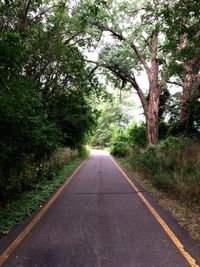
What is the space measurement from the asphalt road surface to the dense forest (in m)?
1.92

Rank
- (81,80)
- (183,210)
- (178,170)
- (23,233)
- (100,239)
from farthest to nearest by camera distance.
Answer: (81,80), (178,170), (183,210), (23,233), (100,239)

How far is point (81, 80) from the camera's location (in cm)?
2331

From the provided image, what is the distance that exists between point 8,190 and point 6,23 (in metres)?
7.94

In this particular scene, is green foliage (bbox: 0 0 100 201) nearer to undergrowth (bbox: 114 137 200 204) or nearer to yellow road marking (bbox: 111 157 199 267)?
yellow road marking (bbox: 111 157 199 267)

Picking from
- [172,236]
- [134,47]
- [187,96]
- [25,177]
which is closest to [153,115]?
[187,96]

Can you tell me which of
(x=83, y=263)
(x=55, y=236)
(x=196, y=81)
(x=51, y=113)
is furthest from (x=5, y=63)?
(x=196, y=81)

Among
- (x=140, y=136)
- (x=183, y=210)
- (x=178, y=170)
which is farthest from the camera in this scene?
(x=140, y=136)

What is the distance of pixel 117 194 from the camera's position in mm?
11781

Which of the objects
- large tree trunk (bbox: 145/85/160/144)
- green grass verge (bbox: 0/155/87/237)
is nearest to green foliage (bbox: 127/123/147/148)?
large tree trunk (bbox: 145/85/160/144)

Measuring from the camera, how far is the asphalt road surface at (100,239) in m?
5.27

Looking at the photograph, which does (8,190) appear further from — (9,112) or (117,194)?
(117,194)

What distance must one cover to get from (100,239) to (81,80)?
17904 mm

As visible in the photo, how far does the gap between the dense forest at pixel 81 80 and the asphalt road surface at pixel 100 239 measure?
192 cm

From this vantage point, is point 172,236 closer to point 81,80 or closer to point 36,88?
point 36,88
